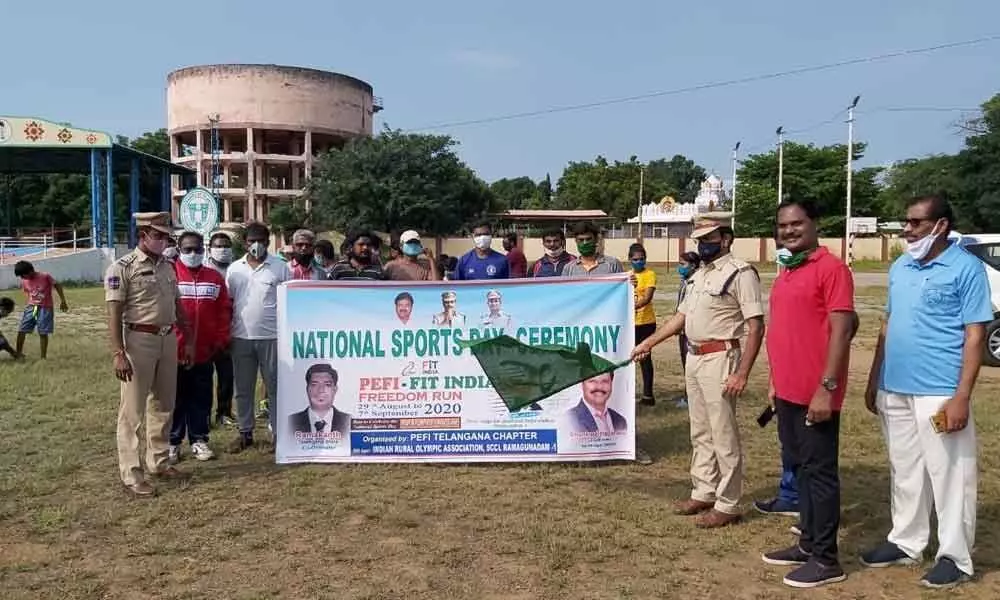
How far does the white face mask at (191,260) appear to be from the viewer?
6086 mm

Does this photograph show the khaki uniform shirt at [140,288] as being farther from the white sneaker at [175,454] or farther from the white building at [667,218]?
the white building at [667,218]

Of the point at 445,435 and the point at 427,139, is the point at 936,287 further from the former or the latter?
the point at 427,139

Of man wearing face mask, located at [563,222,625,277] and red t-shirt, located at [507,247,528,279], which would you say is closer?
man wearing face mask, located at [563,222,625,277]

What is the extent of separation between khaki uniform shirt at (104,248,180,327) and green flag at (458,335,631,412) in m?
2.22

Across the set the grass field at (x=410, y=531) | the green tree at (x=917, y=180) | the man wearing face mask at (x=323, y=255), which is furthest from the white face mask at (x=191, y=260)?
the green tree at (x=917, y=180)

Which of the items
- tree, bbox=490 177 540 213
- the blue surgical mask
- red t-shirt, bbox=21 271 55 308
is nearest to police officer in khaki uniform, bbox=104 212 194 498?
the blue surgical mask

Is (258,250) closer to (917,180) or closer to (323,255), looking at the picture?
(323,255)

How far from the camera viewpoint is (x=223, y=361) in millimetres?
6926

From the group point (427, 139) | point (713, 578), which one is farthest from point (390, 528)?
point (427, 139)

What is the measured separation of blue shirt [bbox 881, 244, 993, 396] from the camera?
11.8 ft

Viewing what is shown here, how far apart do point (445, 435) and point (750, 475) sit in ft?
7.22

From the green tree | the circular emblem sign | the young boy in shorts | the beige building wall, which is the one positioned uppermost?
the beige building wall

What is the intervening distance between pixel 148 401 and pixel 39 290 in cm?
726

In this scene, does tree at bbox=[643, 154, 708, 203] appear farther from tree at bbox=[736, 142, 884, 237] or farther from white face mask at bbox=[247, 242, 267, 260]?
white face mask at bbox=[247, 242, 267, 260]
